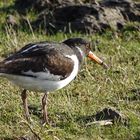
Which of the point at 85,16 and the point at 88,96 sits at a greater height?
the point at 85,16

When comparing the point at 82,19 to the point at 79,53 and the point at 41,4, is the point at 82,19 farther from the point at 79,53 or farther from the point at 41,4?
the point at 79,53

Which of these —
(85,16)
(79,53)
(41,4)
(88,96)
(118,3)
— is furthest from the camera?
(41,4)

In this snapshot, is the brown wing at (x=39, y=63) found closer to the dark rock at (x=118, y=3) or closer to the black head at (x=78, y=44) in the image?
the black head at (x=78, y=44)

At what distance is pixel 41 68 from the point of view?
24.3 feet

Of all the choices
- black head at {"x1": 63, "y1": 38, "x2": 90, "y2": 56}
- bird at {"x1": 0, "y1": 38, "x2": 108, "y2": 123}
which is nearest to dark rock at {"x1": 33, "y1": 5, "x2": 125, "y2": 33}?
black head at {"x1": 63, "y1": 38, "x2": 90, "y2": 56}

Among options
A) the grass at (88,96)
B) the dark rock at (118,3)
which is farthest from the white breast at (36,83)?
the dark rock at (118,3)

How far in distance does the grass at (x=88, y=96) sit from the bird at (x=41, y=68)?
295 millimetres

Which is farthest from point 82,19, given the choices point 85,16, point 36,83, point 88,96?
point 36,83

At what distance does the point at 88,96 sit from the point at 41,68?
1389mm

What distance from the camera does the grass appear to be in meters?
7.28

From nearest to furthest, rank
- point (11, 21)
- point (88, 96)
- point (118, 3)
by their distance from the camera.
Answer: point (88, 96) < point (11, 21) < point (118, 3)

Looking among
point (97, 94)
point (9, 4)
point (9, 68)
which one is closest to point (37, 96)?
point (97, 94)

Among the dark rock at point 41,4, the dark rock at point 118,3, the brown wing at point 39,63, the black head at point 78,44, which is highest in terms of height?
the dark rock at point 41,4

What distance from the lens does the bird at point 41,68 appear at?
24.1 ft
